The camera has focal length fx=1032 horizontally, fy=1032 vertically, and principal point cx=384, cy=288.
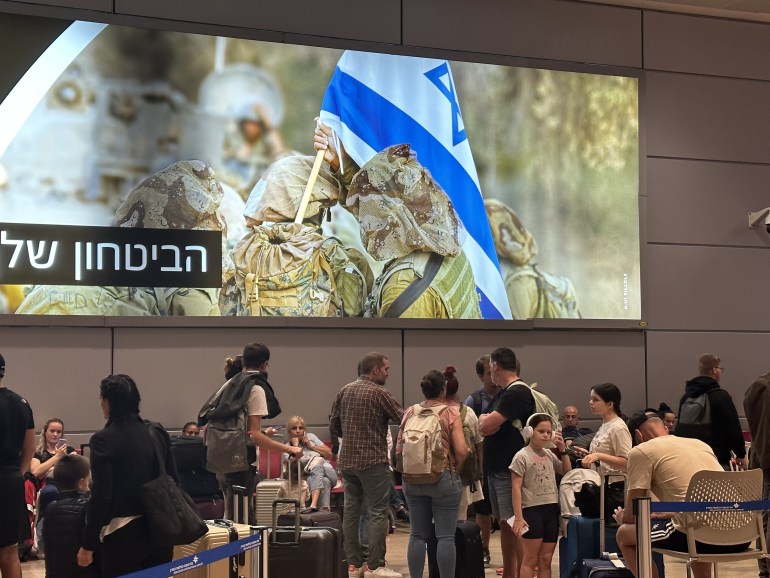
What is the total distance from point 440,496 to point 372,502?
646 mm

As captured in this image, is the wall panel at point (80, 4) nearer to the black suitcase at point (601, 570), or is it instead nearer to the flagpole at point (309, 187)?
the flagpole at point (309, 187)

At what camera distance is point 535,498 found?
20.1 feet

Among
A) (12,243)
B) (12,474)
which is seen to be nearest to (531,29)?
(12,243)

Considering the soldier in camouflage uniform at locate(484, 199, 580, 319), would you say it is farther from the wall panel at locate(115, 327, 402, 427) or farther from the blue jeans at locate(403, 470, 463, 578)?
the blue jeans at locate(403, 470, 463, 578)

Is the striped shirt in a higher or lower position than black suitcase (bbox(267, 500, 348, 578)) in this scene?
higher

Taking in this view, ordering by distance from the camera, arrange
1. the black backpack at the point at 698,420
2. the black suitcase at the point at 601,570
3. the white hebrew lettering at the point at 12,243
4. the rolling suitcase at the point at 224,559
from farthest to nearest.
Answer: the white hebrew lettering at the point at 12,243 < the black backpack at the point at 698,420 < the black suitcase at the point at 601,570 < the rolling suitcase at the point at 224,559

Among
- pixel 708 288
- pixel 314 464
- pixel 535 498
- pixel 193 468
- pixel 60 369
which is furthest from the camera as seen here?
pixel 708 288

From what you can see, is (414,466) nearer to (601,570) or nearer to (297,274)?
(601,570)

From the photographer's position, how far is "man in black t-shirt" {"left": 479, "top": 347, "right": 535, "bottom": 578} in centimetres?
635

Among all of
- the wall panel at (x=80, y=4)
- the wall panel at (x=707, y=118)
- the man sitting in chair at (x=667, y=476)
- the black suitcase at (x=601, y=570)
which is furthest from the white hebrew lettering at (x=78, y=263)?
the wall panel at (x=707, y=118)

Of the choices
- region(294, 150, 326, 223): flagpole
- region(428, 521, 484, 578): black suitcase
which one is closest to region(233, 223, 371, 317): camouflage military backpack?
region(294, 150, 326, 223): flagpole

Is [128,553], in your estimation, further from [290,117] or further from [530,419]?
[290,117]

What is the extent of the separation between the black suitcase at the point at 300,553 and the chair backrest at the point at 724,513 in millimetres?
1941

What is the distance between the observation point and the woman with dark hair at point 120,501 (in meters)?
4.32
